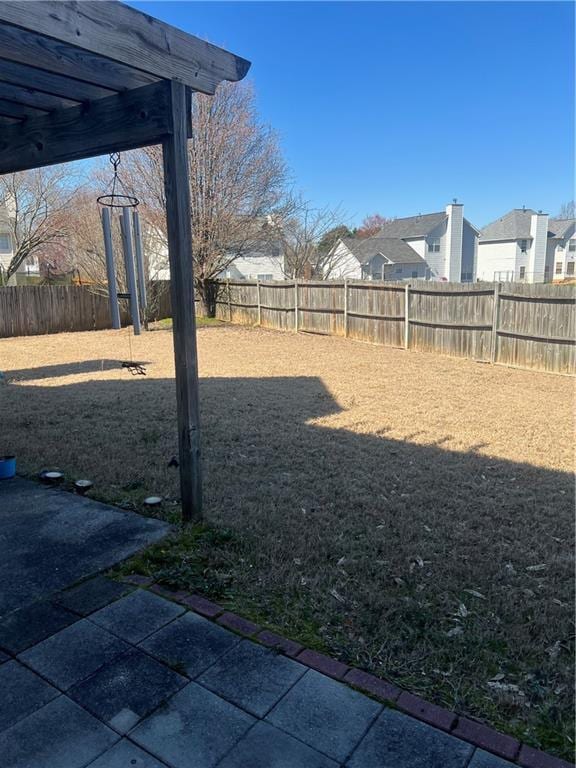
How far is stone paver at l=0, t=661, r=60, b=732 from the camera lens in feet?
5.61

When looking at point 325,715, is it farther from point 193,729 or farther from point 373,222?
point 373,222

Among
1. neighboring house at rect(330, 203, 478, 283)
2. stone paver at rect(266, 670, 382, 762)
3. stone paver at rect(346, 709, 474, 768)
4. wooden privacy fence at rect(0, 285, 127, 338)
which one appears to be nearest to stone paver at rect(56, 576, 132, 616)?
stone paver at rect(266, 670, 382, 762)

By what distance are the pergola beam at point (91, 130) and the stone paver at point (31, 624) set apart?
8.00 feet

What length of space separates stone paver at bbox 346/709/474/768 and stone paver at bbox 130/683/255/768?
391 mm

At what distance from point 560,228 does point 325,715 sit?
48.6m

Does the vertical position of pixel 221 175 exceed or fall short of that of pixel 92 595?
it exceeds it

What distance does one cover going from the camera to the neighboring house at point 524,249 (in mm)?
38312

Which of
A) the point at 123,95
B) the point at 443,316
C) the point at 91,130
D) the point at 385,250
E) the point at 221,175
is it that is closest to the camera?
the point at 123,95

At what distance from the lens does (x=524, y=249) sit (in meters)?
38.8

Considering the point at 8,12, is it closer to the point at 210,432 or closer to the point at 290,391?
the point at 210,432

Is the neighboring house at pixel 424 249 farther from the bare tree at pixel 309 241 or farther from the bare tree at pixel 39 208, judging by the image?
the bare tree at pixel 39 208

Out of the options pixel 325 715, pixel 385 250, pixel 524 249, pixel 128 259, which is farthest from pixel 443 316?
pixel 524 249

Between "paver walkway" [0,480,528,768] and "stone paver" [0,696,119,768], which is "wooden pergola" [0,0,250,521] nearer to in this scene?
"paver walkway" [0,480,528,768]

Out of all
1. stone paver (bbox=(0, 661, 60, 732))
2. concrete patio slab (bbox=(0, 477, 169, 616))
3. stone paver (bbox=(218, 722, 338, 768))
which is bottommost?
stone paver (bbox=(218, 722, 338, 768))
